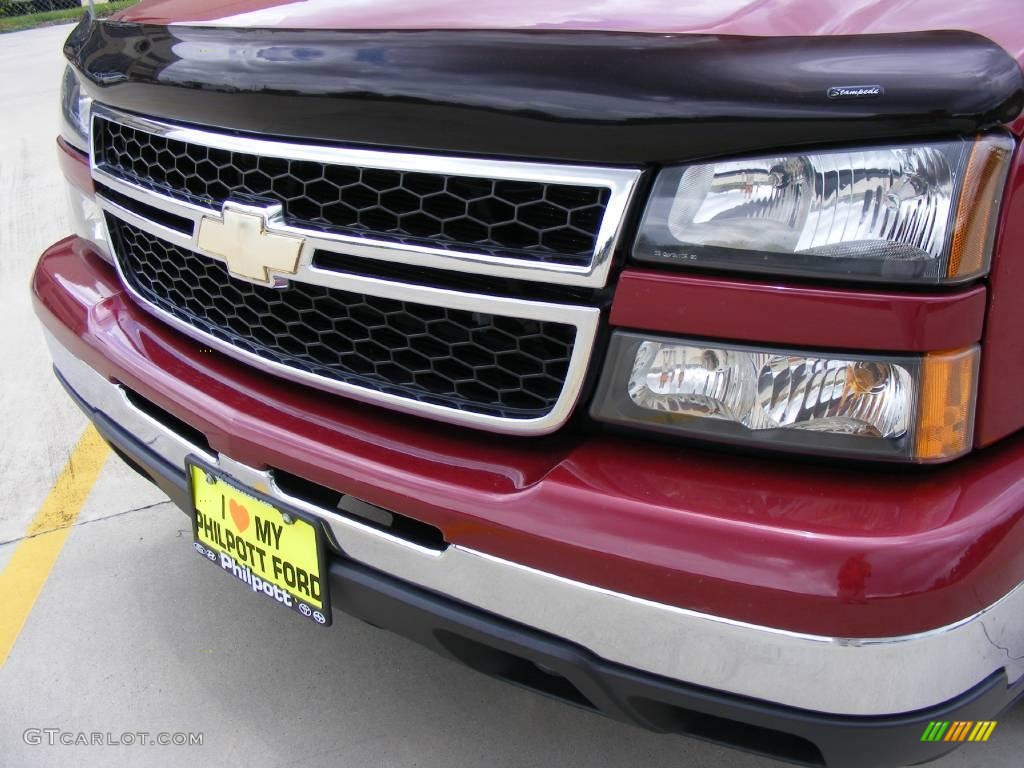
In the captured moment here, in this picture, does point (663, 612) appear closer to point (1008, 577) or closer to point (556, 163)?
point (1008, 577)

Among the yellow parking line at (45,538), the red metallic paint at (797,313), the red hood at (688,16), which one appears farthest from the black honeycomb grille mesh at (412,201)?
the yellow parking line at (45,538)

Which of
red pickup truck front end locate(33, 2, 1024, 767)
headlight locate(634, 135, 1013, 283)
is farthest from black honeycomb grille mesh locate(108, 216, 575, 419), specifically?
headlight locate(634, 135, 1013, 283)

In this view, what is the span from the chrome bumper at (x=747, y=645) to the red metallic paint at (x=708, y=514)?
2cm

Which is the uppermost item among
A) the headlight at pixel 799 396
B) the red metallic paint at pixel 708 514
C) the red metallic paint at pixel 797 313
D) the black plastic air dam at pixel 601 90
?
the black plastic air dam at pixel 601 90

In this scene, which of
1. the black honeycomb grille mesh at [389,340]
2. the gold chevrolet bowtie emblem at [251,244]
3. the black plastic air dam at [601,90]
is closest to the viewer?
the black plastic air dam at [601,90]

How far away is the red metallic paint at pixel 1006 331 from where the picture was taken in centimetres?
124

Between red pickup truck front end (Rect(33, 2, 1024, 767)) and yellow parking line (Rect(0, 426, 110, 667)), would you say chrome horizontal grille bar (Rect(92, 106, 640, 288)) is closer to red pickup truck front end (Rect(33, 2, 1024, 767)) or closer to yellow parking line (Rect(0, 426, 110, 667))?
red pickup truck front end (Rect(33, 2, 1024, 767))

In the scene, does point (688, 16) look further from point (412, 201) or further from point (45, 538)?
point (45, 538)

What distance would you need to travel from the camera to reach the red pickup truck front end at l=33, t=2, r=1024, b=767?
1223 mm

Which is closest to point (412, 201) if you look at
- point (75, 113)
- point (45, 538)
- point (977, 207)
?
point (977, 207)

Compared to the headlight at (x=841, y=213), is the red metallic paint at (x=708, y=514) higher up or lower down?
lower down

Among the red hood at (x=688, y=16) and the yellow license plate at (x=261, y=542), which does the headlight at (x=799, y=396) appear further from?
the yellow license plate at (x=261, y=542)

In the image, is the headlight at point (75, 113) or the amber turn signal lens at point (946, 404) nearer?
the amber turn signal lens at point (946, 404)

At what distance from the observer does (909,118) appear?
3.85ft
